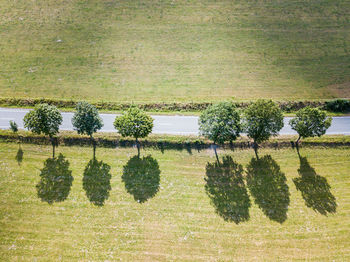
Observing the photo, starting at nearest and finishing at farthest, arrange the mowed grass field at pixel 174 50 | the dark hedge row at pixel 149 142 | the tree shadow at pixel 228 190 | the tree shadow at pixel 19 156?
the tree shadow at pixel 228 190 → the tree shadow at pixel 19 156 → the dark hedge row at pixel 149 142 → the mowed grass field at pixel 174 50

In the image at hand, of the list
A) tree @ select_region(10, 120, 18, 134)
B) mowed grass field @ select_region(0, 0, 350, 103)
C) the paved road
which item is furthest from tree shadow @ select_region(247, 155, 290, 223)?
tree @ select_region(10, 120, 18, 134)

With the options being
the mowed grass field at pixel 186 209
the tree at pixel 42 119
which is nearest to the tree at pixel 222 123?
the mowed grass field at pixel 186 209

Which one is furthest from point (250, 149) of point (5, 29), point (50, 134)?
point (5, 29)

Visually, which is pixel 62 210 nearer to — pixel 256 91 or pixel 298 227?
pixel 298 227

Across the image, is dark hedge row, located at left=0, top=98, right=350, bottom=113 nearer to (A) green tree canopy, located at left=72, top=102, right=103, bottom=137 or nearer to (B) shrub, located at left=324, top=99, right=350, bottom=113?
(B) shrub, located at left=324, top=99, right=350, bottom=113

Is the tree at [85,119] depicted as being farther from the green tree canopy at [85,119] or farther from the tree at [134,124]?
the tree at [134,124]
